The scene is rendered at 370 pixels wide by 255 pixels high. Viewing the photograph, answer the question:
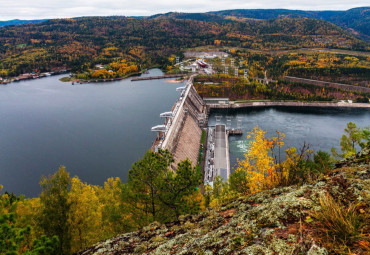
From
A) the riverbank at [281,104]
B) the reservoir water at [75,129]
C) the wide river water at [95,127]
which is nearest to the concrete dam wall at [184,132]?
the wide river water at [95,127]

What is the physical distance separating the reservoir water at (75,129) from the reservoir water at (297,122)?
54.9 feet

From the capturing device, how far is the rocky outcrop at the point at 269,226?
3670mm

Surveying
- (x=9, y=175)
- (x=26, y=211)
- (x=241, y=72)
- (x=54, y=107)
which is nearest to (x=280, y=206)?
(x=26, y=211)

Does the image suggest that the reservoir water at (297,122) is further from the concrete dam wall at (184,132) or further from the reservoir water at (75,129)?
the reservoir water at (75,129)

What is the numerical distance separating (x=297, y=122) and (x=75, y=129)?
167ft

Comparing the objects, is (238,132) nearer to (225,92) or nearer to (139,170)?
(225,92)

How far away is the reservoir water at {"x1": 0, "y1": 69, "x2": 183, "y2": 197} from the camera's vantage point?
39000mm

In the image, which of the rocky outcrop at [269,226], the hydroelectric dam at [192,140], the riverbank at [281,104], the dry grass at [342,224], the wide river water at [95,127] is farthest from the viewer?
the riverbank at [281,104]

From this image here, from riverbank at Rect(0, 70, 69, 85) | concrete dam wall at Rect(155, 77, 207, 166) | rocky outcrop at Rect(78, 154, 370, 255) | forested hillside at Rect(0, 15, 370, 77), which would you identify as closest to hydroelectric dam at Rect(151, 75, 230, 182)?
concrete dam wall at Rect(155, 77, 207, 166)

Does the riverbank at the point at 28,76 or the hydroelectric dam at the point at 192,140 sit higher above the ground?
the riverbank at the point at 28,76

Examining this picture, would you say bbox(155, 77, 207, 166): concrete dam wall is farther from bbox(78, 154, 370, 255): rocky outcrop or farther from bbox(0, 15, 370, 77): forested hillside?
bbox(0, 15, 370, 77): forested hillside

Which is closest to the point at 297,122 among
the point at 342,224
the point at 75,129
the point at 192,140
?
the point at 192,140

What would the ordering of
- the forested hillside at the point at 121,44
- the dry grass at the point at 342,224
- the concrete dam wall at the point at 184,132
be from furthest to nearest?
1. the forested hillside at the point at 121,44
2. the concrete dam wall at the point at 184,132
3. the dry grass at the point at 342,224

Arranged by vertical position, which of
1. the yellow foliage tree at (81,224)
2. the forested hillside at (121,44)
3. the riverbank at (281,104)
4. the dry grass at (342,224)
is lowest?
the riverbank at (281,104)
